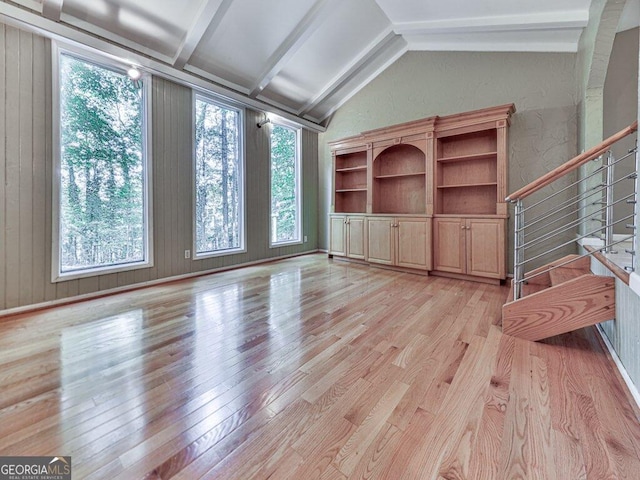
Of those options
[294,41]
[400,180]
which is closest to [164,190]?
[294,41]

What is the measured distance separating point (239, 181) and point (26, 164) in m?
2.42

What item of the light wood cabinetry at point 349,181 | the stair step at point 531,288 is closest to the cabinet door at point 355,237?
the light wood cabinetry at point 349,181

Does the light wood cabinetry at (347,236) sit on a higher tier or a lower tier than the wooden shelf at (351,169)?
lower

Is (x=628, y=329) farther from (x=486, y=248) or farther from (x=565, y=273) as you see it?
(x=486, y=248)

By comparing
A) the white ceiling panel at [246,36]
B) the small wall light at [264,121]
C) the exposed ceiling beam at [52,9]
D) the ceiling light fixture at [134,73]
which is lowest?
Answer: the ceiling light fixture at [134,73]

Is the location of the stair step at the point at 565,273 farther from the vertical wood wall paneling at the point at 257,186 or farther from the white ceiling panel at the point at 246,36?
the vertical wood wall paneling at the point at 257,186

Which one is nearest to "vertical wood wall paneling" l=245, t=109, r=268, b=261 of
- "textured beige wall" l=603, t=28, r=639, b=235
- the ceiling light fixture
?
the ceiling light fixture

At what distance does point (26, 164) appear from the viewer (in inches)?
106

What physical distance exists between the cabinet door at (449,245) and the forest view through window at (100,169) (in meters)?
3.82

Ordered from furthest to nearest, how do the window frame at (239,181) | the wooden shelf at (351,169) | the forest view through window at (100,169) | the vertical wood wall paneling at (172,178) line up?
the wooden shelf at (351,169) < the window frame at (239,181) < the vertical wood wall paneling at (172,178) < the forest view through window at (100,169)

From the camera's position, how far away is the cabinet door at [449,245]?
3.75 meters

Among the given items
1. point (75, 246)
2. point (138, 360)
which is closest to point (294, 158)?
point (75, 246)

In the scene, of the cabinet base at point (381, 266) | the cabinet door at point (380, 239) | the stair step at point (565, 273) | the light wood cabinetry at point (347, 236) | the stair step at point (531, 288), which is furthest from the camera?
the light wood cabinetry at point (347, 236)

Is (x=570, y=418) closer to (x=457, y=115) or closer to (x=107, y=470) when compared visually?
(x=107, y=470)
